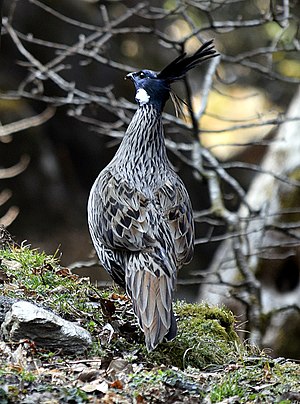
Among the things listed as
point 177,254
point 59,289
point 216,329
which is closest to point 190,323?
point 216,329

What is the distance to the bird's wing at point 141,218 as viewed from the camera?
228 inches

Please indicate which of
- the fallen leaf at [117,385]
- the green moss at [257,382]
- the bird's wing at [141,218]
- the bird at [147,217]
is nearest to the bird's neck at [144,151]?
the bird at [147,217]

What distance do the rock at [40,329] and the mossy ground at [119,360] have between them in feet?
0.21

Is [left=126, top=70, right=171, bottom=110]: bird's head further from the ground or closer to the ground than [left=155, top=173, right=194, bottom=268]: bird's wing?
further from the ground

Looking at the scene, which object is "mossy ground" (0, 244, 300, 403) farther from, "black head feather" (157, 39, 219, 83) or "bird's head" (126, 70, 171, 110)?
"black head feather" (157, 39, 219, 83)

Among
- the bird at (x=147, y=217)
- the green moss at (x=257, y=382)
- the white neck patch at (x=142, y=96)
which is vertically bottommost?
the green moss at (x=257, y=382)

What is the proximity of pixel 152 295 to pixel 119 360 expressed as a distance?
2.01 ft

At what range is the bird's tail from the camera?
524cm

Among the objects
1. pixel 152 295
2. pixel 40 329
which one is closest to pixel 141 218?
pixel 152 295

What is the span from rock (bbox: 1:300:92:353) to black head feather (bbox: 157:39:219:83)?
244cm

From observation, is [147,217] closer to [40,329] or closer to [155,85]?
[40,329]

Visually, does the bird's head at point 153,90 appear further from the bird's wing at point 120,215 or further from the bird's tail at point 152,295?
the bird's tail at point 152,295

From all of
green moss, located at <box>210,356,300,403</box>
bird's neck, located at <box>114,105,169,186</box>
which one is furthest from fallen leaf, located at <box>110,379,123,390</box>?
bird's neck, located at <box>114,105,169,186</box>

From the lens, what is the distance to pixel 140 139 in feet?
22.2
